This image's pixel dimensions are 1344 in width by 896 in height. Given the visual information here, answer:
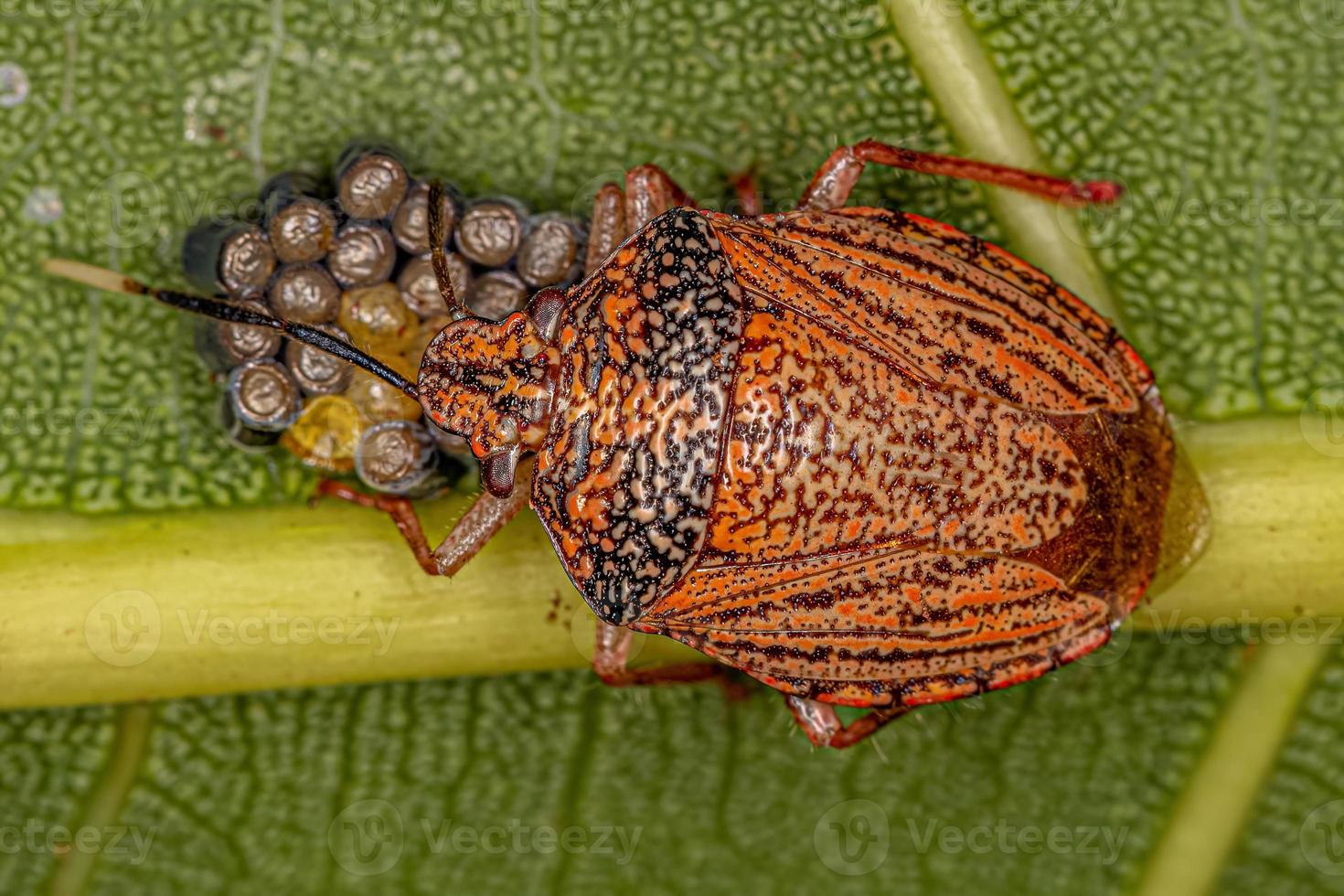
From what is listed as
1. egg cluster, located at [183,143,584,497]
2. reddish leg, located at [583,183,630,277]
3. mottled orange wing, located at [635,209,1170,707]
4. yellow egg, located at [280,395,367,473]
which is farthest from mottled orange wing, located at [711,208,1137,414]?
yellow egg, located at [280,395,367,473]

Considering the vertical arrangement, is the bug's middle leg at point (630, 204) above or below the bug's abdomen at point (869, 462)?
above

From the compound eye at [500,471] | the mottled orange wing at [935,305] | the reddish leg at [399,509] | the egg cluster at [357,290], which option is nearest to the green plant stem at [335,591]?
the reddish leg at [399,509]

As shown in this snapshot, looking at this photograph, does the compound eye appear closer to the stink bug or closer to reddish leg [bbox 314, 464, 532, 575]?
the stink bug

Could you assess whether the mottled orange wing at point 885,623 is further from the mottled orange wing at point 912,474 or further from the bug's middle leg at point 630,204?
the bug's middle leg at point 630,204

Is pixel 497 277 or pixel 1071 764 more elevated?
pixel 497 277

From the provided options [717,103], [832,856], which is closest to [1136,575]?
[832,856]

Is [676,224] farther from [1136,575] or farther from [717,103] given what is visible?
Result: [1136,575]

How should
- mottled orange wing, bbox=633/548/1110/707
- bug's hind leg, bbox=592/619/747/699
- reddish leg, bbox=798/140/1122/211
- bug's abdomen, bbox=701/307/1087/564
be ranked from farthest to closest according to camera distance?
bug's hind leg, bbox=592/619/747/699 → reddish leg, bbox=798/140/1122/211 → mottled orange wing, bbox=633/548/1110/707 → bug's abdomen, bbox=701/307/1087/564
